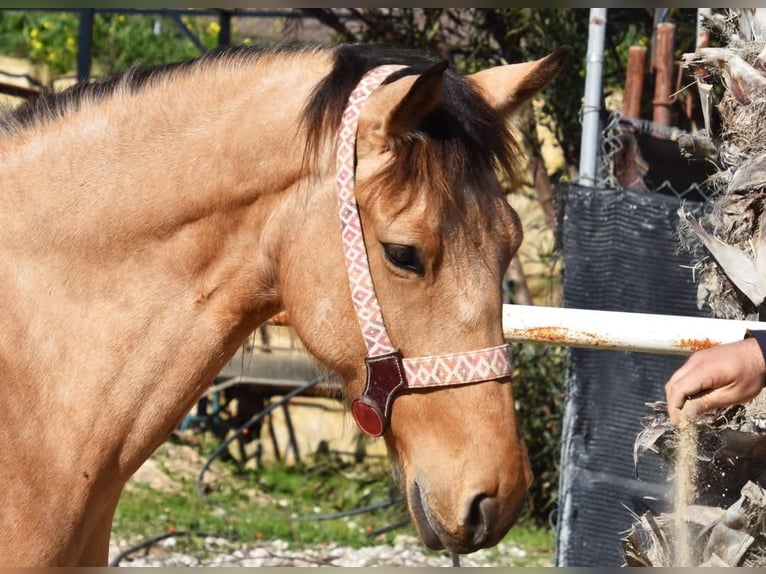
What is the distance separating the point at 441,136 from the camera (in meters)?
2.15

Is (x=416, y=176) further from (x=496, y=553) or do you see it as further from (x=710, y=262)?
(x=496, y=553)

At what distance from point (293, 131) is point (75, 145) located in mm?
508

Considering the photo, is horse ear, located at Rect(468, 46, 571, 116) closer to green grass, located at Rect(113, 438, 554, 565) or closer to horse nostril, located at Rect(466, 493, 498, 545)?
horse nostril, located at Rect(466, 493, 498, 545)

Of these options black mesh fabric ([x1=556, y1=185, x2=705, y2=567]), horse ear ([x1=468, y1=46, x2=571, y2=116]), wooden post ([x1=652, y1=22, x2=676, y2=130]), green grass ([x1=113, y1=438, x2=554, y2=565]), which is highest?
wooden post ([x1=652, y1=22, x2=676, y2=130])

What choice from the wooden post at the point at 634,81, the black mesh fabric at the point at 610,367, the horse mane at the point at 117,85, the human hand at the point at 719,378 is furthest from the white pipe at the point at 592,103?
the human hand at the point at 719,378

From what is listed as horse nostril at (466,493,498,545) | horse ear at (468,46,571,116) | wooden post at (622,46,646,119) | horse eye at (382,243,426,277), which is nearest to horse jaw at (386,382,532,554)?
horse nostril at (466,493,498,545)

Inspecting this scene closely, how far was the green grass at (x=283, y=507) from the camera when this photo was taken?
6.09 meters

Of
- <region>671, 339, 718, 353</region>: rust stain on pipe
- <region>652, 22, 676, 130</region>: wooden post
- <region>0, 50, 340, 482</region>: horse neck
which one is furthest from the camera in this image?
<region>652, 22, 676, 130</region>: wooden post

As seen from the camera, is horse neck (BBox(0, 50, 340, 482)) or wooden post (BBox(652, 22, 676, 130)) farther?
wooden post (BBox(652, 22, 676, 130))

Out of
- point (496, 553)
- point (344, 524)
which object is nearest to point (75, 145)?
point (496, 553)

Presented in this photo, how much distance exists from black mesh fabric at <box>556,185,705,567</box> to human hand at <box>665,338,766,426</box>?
1.78 meters

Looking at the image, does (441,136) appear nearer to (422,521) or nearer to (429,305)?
(429,305)

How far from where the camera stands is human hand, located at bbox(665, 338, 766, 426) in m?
2.03

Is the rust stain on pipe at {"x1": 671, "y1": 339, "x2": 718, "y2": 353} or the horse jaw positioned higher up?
the rust stain on pipe at {"x1": 671, "y1": 339, "x2": 718, "y2": 353}
